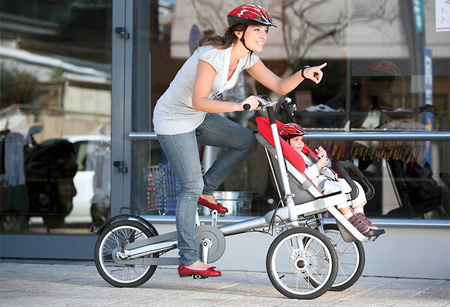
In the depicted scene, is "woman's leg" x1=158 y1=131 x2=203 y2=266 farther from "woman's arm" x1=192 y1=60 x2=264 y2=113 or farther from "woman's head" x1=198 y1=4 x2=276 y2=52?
"woman's head" x1=198 y1=4 x2=276 y2=52

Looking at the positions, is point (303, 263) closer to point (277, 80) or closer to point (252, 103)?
point (252, 103)

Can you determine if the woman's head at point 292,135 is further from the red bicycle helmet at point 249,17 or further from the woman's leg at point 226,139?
the red bicycle helmet at point 249,17

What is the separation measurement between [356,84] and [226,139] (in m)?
2.37

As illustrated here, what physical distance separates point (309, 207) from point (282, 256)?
1.14 feet

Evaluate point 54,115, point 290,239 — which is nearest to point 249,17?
point 290,239

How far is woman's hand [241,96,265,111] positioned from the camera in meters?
4.88

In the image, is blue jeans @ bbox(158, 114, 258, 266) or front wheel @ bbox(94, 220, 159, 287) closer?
blue jeans @ bbox(158, 114, 258, 266)

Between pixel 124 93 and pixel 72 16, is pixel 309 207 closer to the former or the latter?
pixel 124 93

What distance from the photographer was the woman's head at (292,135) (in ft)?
17.7

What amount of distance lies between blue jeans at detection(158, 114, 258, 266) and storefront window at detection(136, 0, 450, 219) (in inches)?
57.3

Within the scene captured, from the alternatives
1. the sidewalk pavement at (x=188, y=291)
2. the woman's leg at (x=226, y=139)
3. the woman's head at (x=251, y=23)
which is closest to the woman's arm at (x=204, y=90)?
the woman's head at (x=251, y=23)

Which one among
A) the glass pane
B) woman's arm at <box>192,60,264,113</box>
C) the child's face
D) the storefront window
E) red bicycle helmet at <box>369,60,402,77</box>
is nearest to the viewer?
woman's arm at <box>192,60,264,113</box>

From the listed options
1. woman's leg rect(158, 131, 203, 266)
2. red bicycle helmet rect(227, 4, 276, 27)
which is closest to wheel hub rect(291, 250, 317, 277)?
woman's leg rect(158, 131, 203, 266)

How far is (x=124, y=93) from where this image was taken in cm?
698
